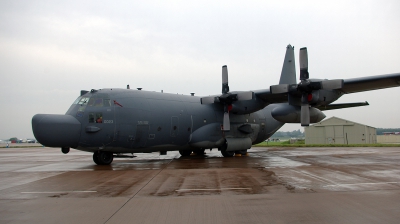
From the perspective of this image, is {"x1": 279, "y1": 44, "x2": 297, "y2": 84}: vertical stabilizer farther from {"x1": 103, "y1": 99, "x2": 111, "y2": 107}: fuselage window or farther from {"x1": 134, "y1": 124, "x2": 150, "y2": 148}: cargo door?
{"x1": 103, "y1": 99, "x2": 111, "y2": 107}: fuselage window

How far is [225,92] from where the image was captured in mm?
20281

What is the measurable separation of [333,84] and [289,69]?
632cm

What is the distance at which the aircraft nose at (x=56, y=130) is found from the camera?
13719 millimetres

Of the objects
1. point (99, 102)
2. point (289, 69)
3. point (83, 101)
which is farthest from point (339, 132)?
point (83, 101)

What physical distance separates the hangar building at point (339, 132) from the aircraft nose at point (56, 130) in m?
39.2

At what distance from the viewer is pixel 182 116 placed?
1886 cm

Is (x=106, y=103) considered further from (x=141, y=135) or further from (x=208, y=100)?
(x=208, y=100)

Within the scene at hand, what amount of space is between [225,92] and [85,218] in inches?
605

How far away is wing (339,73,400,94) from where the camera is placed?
1627cm

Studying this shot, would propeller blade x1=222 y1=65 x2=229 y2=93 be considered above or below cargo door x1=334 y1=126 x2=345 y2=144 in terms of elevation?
above

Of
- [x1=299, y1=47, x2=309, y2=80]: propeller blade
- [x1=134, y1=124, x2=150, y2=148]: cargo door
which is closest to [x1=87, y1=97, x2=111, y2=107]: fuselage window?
[x1=134, y1=124, x2=150, y2=148]: cargo door

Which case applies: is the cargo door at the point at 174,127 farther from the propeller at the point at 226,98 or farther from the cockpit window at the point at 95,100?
the cockpit window at the point at 95,100

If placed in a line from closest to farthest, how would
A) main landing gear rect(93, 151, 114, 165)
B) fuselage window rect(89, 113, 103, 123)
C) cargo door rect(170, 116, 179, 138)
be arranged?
fuselage window rect(89, 113, 103, 123) < main landing gear rect(93, 151, 114, 165) < cargo door rect(170, 116, 179, 138)

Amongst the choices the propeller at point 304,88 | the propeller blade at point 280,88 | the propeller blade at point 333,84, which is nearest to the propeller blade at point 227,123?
the propeller at point 304,88
